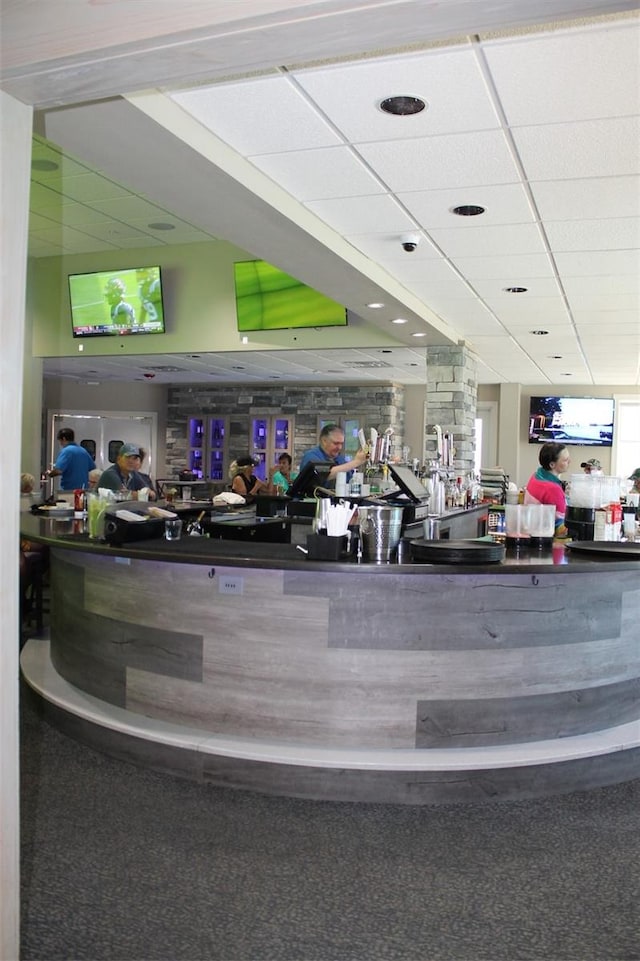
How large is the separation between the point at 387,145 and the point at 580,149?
0.92 metres

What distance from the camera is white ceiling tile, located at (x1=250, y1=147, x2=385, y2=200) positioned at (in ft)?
13.0

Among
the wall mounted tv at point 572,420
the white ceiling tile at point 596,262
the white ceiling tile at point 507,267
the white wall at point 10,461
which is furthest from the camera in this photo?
the wall mounted tv at point 572,420

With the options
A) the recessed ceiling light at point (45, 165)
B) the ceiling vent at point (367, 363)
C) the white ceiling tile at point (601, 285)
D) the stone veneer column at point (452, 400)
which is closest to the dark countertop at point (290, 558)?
the white ceiling tile at point (601, 285)

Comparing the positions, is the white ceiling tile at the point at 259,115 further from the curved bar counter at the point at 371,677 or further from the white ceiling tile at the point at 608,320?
the white ceiling tile at the point at 608,320

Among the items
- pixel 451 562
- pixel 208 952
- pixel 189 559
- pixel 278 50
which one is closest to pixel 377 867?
pixel 208 952

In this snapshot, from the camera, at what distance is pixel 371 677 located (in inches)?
137

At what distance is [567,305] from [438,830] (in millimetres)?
5134

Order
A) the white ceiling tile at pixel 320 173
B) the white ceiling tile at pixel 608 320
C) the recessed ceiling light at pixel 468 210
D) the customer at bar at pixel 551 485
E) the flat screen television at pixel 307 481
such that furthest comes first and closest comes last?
1. the white ceiling tile at pixel 608 320
2. the flat screen television at pixel 307 481
3. the customer at bar at pixel 551 485
4. the recessed ceiling light at pixel 468 210
5. the white ceiling tile at pixel 320 173

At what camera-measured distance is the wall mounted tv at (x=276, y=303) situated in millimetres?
8133

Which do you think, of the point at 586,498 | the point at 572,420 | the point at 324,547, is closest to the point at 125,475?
the point at 324,547

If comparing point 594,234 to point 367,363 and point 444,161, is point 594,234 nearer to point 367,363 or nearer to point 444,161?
point 444,161

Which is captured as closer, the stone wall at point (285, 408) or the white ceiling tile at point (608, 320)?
the white ceiling tile at point (608, 320)

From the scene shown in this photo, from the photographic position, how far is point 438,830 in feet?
10.3

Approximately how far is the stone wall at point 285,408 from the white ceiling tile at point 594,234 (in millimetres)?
7794
